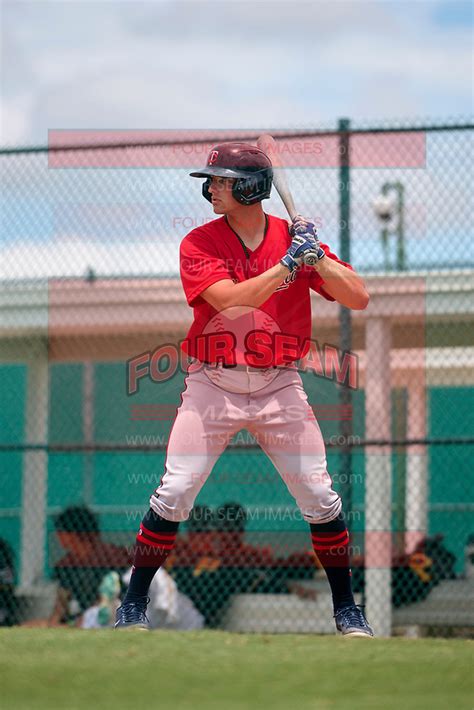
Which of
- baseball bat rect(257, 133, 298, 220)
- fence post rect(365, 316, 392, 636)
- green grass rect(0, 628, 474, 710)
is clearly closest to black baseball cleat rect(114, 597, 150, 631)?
green grass rect(0, 628, 474, 710)

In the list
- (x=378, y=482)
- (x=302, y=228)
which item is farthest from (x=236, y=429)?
(x=378, y=482)

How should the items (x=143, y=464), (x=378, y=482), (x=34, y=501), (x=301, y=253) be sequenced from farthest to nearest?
(x=143, y=464), (x=34, y=501), (x=378, y=482), (x=301, y=253)

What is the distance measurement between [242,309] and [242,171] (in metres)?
0.53

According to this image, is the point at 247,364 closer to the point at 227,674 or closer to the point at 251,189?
the point at 251,189

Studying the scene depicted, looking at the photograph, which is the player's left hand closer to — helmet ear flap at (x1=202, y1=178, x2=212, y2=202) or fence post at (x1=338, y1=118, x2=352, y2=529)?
helmet ear flap at (x1=202, y1=178, x2=212, y2=202)

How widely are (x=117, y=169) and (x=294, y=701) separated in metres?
4.81

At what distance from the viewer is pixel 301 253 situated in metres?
3.97

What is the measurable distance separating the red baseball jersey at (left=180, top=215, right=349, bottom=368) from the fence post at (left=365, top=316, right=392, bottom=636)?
2668 mm

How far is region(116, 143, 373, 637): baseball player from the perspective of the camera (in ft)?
13.4

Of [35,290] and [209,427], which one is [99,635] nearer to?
[209,427]

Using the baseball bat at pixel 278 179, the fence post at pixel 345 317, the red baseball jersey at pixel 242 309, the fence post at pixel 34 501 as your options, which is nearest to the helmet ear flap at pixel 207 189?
the red baseball jersey at pixel 242 309

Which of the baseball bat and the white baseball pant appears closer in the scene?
the white baseball pant

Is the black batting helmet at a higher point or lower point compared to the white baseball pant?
higher

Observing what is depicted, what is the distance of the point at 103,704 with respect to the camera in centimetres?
279
